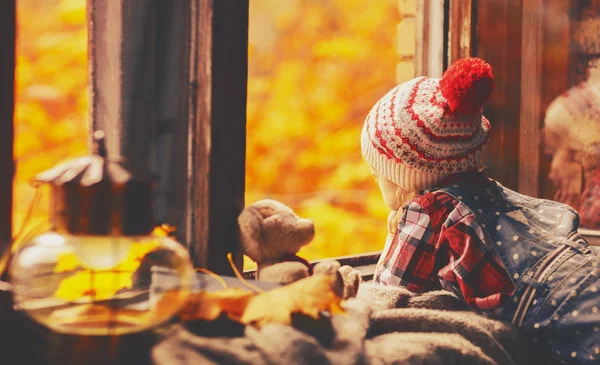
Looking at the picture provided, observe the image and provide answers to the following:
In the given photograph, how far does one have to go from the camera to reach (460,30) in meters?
2.26

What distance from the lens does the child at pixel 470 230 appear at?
5.03 feet

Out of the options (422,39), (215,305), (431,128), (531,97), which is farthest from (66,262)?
(531,97)

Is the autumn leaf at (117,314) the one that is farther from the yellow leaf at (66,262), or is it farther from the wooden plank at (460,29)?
the wooden plank at (460,29)

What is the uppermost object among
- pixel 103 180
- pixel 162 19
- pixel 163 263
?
pixel 162 19

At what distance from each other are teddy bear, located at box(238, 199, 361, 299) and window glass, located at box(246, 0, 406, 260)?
1.14m

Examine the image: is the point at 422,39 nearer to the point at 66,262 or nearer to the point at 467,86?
the point at 467,86

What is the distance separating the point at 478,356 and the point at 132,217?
712 mm

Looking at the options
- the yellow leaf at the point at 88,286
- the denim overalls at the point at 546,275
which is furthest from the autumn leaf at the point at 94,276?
the denim overalls at the point at 546,275

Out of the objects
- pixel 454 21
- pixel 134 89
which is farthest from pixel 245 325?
pixel 454 21

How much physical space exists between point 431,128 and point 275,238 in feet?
1.52

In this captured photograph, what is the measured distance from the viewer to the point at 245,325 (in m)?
1.19

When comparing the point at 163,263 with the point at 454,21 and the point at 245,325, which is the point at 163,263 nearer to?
the point at 245,325

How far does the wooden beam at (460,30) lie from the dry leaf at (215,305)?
131 centimetres

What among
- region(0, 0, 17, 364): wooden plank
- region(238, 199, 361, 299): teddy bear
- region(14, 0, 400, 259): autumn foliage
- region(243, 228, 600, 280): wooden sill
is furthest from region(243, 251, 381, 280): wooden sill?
region(0, 0, 17, 364): wooden plank
